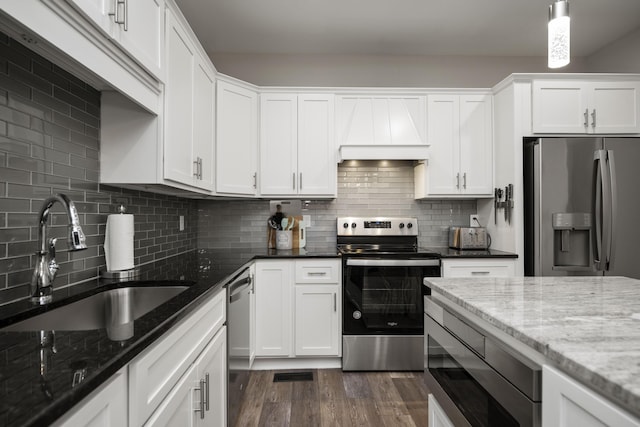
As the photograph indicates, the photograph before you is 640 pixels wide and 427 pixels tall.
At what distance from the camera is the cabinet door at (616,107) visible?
2.80 metres

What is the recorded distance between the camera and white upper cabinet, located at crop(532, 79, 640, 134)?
2.80 meters

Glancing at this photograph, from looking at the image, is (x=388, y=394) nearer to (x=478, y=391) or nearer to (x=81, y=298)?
(x=478, y=391)

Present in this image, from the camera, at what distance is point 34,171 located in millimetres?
1324

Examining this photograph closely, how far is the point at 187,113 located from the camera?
2107mm

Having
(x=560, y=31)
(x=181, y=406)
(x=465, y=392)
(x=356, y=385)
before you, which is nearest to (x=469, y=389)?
(x=465, y=392)

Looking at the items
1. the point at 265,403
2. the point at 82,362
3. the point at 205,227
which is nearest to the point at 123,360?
the point at 82,362

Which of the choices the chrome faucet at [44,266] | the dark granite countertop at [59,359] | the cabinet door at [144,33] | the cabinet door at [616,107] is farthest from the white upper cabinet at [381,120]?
the chrome faucet at [44,266]

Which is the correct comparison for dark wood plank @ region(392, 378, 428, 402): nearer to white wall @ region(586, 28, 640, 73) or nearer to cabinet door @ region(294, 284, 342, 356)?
cabinet door @ region(294, 284, 342, 356)

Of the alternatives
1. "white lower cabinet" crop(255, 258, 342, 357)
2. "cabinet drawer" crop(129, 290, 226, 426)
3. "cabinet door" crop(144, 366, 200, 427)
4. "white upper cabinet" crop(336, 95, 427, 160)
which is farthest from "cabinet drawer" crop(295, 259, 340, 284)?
"cabinet door" crop(144, 366, 200, 427)

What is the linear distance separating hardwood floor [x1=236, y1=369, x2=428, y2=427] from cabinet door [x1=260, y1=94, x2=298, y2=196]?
1.55m

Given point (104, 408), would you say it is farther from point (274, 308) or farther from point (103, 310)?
point (274, 308)

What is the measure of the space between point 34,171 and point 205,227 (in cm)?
202

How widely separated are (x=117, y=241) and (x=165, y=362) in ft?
3.15

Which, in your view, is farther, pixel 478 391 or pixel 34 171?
pixel 34 171
